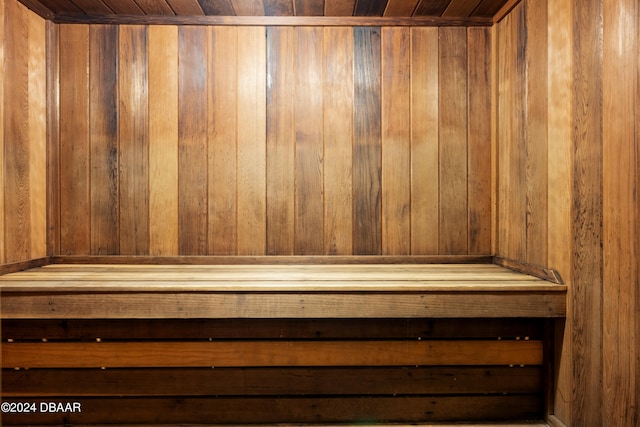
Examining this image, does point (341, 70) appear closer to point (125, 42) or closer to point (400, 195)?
point (400, 195)

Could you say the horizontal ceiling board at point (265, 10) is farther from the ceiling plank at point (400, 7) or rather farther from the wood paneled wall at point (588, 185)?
the wood paneled wall at point (588, 185)

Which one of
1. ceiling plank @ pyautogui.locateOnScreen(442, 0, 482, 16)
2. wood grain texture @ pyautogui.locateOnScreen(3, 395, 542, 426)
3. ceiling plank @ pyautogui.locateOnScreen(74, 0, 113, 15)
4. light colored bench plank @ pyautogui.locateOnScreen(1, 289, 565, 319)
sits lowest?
wood grain texture @ pyautogui.locateOnScreen(3, 395, 542, 426)

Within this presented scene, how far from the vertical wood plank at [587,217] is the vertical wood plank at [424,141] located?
80 centimetres

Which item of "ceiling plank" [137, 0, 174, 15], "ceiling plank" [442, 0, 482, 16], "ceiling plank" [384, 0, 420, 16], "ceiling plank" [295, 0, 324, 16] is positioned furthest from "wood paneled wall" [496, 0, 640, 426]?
"ceiling plank" [137, 0, 174, 15]

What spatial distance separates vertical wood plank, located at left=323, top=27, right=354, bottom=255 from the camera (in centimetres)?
242

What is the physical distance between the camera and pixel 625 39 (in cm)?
154

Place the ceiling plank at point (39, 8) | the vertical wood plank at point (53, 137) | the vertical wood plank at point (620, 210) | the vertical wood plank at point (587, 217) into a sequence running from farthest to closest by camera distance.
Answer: the vertical wood plank at point (53, 137) < the ceiling plank at point (39, 8) < the vertical wood plank at point (587, 217) < the vertical wood plank at point (620, 210)

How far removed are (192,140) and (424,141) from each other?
1378mm

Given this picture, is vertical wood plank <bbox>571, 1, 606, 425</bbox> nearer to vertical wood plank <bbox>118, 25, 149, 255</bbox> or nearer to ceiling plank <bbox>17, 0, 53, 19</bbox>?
vertical wood plank <bbox>118, 25, 149, 255</bbox>

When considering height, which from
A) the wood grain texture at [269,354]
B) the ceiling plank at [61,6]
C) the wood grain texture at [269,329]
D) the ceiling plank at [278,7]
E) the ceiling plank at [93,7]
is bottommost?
the wood grain texture at [269,354]

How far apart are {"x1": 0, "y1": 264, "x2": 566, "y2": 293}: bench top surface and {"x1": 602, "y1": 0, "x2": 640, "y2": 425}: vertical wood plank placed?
10.0 inches

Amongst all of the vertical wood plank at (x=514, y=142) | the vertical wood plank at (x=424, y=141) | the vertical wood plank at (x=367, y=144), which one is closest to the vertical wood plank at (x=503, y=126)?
the vertical wood plank at (x=514, y=142)

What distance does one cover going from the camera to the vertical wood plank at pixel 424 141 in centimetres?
243

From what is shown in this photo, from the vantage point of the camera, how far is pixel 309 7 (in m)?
2.31
